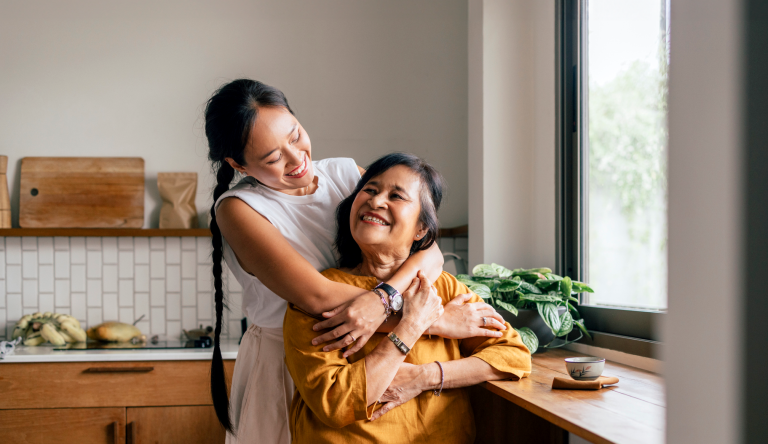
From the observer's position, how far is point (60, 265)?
283 centimetres

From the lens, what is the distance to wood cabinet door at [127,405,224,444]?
230 centimetres

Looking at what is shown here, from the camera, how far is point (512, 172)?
230 centimetres

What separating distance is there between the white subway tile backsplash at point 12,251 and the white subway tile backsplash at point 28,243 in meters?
0.02

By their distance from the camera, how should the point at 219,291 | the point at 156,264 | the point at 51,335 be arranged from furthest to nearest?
the point at 156,264 < the point at 51,335 < the point at 219,291

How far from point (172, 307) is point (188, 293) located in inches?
4.3

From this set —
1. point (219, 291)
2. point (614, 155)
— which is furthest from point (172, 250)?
point (614, 155)

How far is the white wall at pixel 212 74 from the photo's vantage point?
287 cm

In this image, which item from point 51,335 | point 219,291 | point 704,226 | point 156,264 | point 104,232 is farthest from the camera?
point 156,264

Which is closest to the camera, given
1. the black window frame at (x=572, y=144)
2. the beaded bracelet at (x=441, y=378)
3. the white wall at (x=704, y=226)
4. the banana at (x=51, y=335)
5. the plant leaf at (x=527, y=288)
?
the white wall at (x=704, y=226)

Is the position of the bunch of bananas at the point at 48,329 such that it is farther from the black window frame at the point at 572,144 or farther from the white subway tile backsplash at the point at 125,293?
the black window frame at the point at 572,144

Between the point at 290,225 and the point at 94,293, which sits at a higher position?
the point at 290,225

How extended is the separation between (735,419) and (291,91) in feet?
9.08

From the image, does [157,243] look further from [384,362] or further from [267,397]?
[384,362]

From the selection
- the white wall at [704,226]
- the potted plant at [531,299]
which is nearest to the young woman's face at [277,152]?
the potted plant at [531,299]
